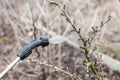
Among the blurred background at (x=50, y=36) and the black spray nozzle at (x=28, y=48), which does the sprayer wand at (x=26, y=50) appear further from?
the blurred background at (x=50, y=36)

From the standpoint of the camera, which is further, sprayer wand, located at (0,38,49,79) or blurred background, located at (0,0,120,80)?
blurred background, located at (0,0,120,80)

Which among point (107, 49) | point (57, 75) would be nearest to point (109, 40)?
point (107, 49)

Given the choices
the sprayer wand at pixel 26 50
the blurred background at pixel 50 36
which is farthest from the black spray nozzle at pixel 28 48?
the blurred background at pixel 50 36

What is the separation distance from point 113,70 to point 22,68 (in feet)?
2.65

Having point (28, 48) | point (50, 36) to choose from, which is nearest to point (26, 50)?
point (28, 48)

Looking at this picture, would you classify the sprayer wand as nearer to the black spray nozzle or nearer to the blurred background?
the black spray nozzle

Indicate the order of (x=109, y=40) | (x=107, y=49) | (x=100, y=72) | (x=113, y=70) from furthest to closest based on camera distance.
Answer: (x=109, y=40) → (x=107, y=49) → (x=113, y=70) → (x=100, y=72)

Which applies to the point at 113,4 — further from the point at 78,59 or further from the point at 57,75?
the point at 57,75

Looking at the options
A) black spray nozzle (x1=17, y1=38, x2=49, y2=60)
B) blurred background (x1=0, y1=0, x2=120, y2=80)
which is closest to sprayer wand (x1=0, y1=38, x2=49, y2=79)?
black spray nozzle (x1=17, y1=38, x2=49, y2=60)

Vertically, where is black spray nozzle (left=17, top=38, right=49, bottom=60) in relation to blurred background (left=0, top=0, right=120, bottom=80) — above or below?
below

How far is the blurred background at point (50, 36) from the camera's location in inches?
104

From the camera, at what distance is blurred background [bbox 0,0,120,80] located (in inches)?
104

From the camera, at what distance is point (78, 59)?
290 cm

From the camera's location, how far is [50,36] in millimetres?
3166
